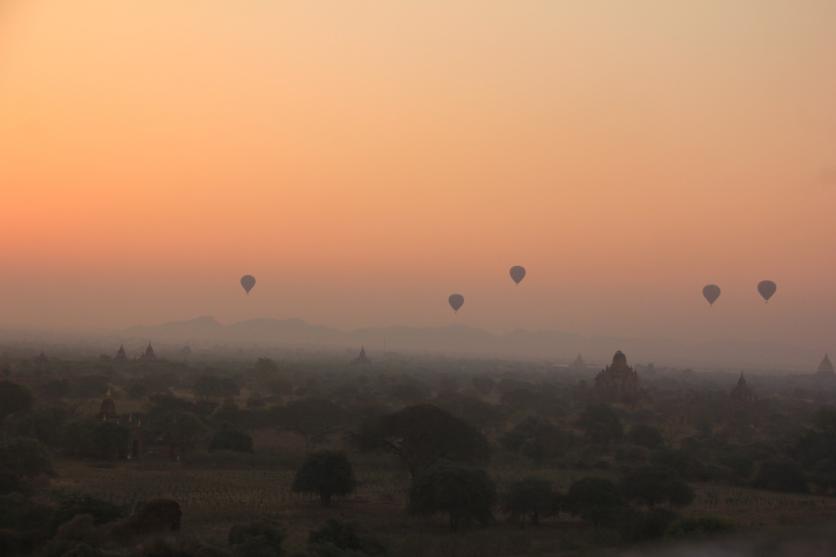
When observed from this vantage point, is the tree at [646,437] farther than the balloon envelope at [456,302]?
No

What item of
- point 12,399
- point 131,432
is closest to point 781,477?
point 131,432

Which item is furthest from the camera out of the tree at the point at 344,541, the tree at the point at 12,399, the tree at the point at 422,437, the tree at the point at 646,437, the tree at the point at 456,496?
the tree at the point at 646,437

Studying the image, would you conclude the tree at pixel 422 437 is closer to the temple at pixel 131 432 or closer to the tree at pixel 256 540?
the temple at pixel 131 432

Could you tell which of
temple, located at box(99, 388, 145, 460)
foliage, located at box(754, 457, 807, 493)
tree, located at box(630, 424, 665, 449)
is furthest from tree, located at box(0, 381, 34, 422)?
foliage, located at box(754, 457, 807, 493)

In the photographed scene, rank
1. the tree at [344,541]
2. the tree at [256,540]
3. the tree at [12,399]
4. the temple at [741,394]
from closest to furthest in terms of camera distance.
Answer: the tree at [256,540]
the tree at [344,541]
the tree at [12,399]
the temple at [741,394]

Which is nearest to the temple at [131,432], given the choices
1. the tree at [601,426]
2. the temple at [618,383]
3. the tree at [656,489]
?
the tree at [656,489]

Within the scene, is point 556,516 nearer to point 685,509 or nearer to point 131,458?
point 685,509

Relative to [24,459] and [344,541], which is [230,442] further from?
[344,541]
